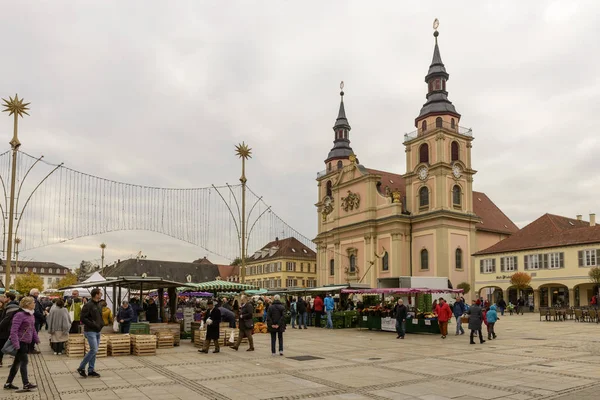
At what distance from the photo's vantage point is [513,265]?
4856 centimetres

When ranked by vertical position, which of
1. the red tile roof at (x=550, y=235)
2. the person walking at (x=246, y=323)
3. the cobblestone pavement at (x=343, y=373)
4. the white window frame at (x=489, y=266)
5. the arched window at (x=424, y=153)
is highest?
the arched window at (x=424, y=153)

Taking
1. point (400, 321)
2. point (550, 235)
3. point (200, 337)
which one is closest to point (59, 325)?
point (200, 337)

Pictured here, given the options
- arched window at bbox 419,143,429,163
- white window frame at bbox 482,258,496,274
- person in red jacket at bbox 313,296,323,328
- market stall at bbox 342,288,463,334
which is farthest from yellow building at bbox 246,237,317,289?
market stall at bbox 342,288,463,334

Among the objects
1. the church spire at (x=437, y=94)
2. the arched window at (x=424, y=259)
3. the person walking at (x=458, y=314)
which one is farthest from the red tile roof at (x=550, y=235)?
the person walking at (x=458, y=314)

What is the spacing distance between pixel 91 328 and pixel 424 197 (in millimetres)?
49350

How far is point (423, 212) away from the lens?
2261 inches

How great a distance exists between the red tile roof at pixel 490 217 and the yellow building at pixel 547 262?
9.35 metres

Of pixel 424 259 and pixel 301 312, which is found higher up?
pixel 424 259

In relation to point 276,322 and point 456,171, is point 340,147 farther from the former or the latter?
point 276,322

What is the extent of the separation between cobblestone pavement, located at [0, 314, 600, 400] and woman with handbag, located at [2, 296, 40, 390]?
1.05 feet

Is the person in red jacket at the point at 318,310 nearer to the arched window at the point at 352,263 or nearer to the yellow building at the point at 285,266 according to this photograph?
the arched window at the point at 352,263

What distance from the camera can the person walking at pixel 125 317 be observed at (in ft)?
60.6

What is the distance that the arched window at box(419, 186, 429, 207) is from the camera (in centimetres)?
5741

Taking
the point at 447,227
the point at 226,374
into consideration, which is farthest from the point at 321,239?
the point at 226,374
